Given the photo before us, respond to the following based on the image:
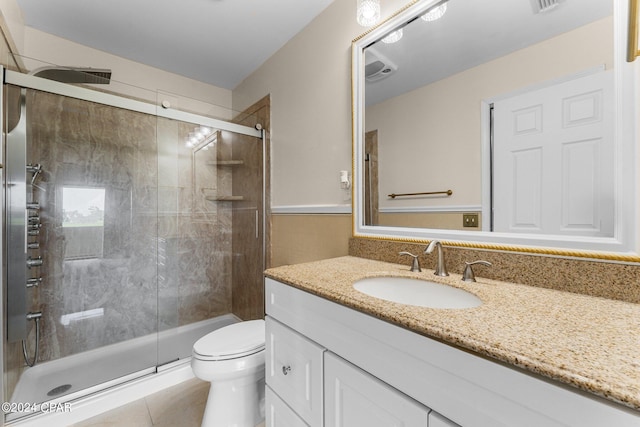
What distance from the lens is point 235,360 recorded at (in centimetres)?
125

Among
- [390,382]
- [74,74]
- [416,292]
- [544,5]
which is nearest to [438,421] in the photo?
[390,382]

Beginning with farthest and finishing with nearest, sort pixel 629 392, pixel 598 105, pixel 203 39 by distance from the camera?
pixel 203 39, pixel 598 105, pixel 629 392

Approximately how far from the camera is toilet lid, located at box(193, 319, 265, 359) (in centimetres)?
A: 125

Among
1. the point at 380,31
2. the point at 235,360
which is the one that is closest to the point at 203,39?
the point at 380,31

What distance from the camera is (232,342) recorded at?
1.35 m

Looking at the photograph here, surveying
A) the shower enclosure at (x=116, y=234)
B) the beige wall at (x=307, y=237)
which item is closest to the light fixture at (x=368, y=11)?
the beige wall at (x=307, y=237)

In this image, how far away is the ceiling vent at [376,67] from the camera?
1.29 metres

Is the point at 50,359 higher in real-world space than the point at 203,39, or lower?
lower

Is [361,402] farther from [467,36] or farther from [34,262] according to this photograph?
[34,262]

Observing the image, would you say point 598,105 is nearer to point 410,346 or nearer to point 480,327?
point 480,327

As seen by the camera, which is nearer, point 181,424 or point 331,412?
point 331,412

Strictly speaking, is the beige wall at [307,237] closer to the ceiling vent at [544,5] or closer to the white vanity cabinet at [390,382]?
the white vanity cabinet at [390,382]

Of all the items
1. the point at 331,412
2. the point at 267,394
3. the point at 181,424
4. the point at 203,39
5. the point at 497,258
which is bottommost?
the point at 181,424

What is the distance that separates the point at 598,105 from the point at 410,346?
2.86 feet
